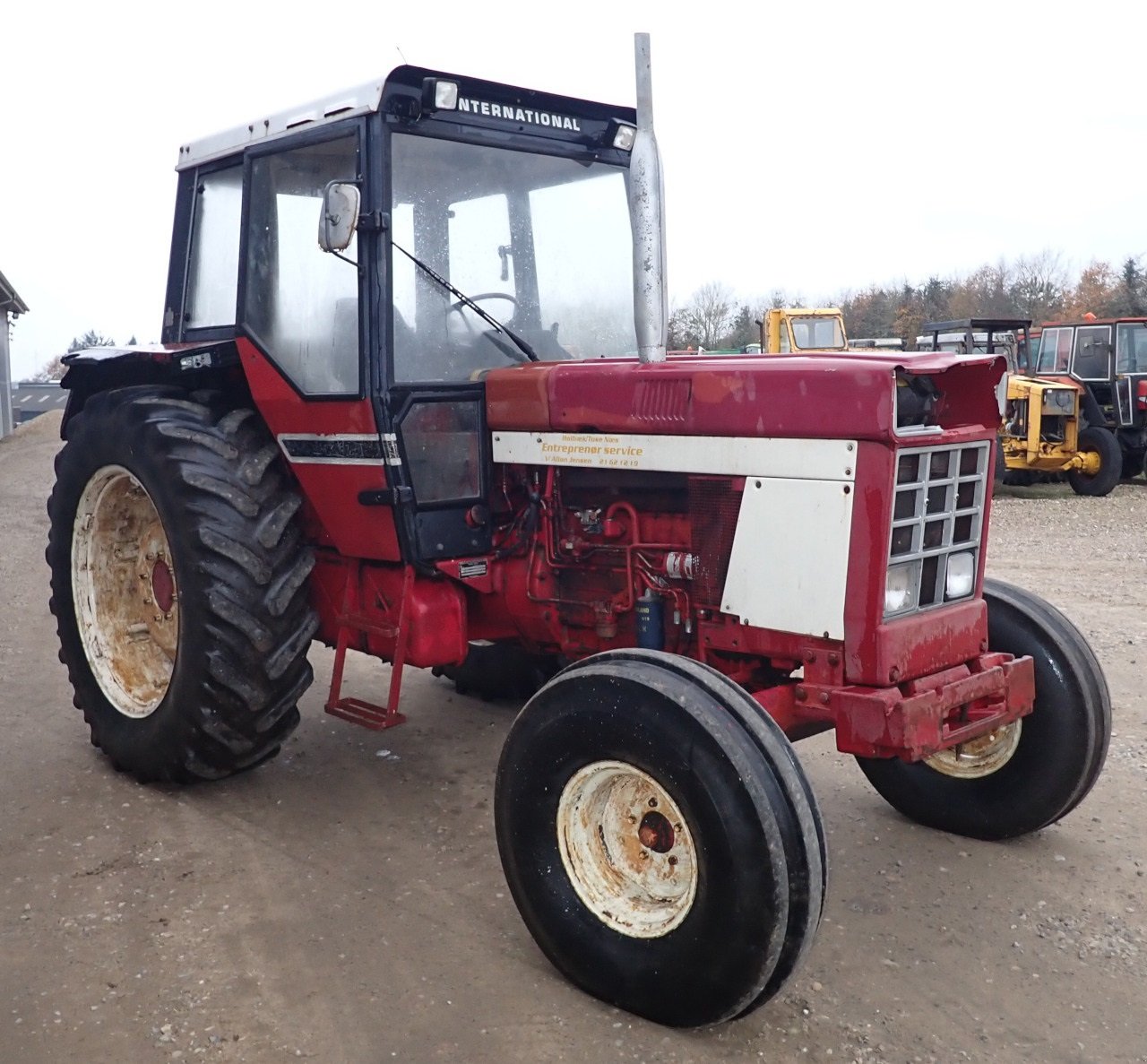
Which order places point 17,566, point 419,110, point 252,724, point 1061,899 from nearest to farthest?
point 1061,899 < point 419,110 < point 252,724 < point 17,566

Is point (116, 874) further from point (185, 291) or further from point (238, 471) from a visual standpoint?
point (185, 291)

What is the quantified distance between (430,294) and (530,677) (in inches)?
89.7

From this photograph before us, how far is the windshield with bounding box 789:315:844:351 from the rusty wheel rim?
1281 cm

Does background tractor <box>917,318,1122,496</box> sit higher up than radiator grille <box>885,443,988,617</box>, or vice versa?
radiator grille <box>885,443,988,617</box>

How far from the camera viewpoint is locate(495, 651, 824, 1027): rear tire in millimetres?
2984

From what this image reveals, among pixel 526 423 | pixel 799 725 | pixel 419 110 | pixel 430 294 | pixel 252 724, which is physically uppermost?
pixel 419 110

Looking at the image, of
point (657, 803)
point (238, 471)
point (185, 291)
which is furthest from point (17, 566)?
point (657, 803)

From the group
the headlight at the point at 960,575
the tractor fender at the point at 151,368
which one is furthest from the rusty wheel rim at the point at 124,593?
the headlight at the point at 960,575

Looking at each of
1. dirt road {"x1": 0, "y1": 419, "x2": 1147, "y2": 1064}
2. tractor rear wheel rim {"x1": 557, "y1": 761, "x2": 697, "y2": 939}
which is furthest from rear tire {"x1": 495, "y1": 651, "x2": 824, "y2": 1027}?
dirt road {"x1": 0, "y1": 419, "x2": 1147, "y2": 1064}

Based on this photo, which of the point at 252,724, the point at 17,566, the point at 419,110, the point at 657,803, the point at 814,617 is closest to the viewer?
the point at 657,803

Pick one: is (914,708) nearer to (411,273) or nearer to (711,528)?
(711,528)

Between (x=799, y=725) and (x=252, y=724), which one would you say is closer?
(x=799, y=725)

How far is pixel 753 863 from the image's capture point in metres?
2.98

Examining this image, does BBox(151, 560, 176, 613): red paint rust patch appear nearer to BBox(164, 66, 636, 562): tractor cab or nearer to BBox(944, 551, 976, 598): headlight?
BBox(164, 66, 636, 562): tractor cab
